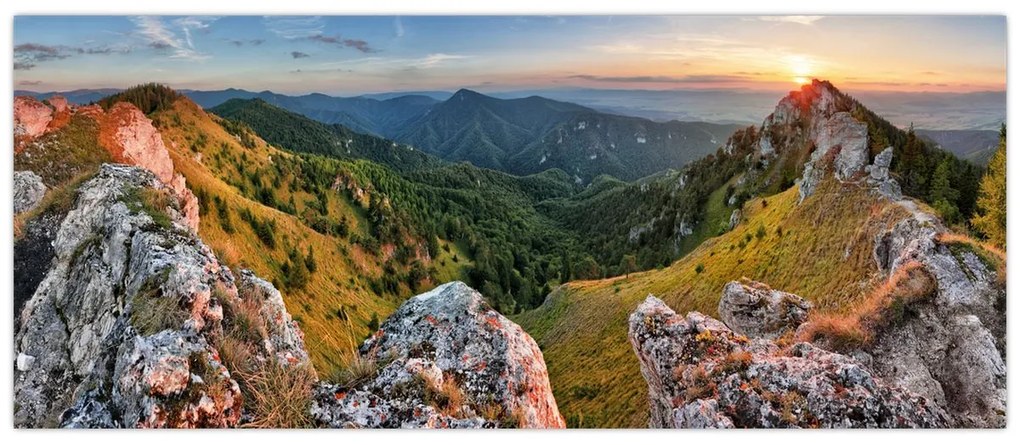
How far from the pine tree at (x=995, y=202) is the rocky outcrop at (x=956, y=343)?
1301mm

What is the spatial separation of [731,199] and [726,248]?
33.2 m

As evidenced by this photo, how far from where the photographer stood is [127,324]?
5629 mm


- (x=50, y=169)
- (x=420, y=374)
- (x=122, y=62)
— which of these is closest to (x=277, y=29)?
(x=122, y=62)

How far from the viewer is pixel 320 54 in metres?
12.1

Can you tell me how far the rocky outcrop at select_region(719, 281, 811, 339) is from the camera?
959 centimetres

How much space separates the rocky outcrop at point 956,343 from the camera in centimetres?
741

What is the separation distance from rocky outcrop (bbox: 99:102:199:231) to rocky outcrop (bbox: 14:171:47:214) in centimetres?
332

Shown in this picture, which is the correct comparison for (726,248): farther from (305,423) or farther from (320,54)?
(305,423)

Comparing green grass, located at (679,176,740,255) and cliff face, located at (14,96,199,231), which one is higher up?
cliff face, located at (14,96,199,231)

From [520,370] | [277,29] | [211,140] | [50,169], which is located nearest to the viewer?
[520,370]

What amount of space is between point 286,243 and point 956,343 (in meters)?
34.8

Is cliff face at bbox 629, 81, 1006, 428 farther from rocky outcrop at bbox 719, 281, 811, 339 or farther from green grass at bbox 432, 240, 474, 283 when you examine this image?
green grass at bbox 432, 240, 474, 283

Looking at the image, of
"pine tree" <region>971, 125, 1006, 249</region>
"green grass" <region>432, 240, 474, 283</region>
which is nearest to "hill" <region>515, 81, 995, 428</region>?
"pine tree" <region>971, 125, 1006, 249</region>

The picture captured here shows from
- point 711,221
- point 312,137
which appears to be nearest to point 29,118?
point 711,221
